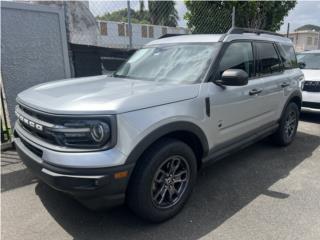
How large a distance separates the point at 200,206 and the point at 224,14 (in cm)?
792

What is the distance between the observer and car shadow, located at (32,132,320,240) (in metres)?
2.91

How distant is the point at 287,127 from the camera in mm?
5184

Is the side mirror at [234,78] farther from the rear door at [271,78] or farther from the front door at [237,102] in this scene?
the rear door at [271,78]

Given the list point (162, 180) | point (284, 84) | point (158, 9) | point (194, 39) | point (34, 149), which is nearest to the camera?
point (34, 149)

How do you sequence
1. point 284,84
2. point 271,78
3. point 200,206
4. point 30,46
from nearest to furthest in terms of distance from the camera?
point 200,206, point 271,78, point 284,84, point 30,46

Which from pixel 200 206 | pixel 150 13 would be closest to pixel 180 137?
pixel 200 206

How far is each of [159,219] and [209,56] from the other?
183cm

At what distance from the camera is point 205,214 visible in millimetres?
3182

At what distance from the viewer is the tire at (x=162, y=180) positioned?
2740mm

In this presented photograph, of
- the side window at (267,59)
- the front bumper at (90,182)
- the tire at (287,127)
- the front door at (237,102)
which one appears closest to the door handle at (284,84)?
the side window at (267,59)

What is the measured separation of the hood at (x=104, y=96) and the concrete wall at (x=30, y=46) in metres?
1.80

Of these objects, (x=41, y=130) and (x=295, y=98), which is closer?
(x=41, y=130)

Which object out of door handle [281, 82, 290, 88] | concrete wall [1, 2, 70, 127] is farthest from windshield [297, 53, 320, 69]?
concrete wall [1, 2, 70, 127]

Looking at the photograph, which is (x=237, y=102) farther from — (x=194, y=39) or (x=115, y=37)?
(x=115, y=37)
